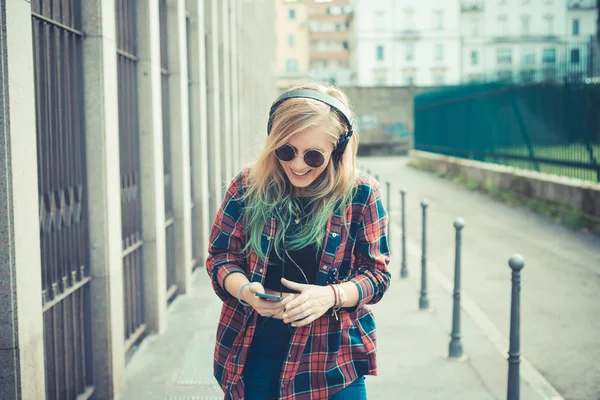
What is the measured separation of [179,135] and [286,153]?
529 centimetres

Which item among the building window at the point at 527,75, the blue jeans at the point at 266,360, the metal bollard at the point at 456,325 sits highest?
the building window at the point at 527,75

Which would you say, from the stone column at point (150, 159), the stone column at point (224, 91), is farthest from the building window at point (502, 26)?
the stone column at point (150, 159)

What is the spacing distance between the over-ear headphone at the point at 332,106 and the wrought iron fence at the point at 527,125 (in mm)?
10379

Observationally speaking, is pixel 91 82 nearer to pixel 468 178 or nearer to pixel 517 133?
pixel 517 133

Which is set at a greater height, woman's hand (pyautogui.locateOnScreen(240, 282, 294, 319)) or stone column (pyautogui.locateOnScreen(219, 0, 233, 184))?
stone column (pyautogui.locateOnScreen(219, 0, 233, 184))

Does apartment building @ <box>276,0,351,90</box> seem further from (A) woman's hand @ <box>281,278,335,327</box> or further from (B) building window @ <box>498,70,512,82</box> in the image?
(A) woman's hand @ <box>281,278,335,327</box>

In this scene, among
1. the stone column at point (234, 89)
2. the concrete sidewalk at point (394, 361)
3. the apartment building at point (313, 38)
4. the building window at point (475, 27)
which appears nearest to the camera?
the concrete sidewalk at point (394, 361)

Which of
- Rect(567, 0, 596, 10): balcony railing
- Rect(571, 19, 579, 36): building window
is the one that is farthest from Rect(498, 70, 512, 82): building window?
Rect(567, 0, 596, 10): balcony railing

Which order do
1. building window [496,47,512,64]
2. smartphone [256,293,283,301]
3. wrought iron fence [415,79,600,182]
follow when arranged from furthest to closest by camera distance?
building window [496,47,512,64] < wrought iron fence [415,79,600,182] < smartphone [256,293,283,301]

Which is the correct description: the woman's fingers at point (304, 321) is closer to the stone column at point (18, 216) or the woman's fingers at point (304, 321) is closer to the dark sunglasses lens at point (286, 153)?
the dark sunglasses lens at point (286, 153)

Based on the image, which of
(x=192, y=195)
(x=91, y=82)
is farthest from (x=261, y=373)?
(x=192, y=195)

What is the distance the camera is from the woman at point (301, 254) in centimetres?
240

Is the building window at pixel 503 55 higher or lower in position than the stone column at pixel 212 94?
higher

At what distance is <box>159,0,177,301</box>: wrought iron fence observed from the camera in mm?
7406
